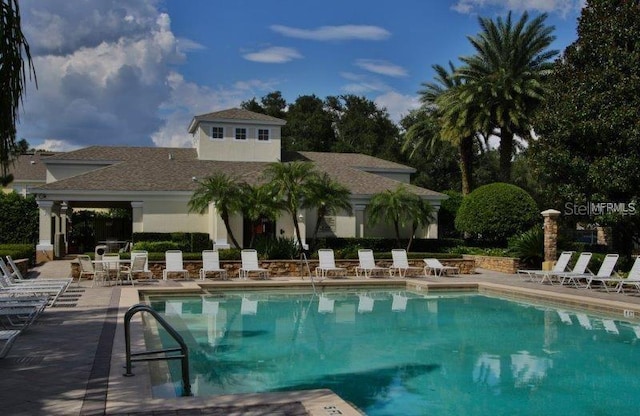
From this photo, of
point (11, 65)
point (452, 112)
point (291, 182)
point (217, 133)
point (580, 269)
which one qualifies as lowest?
point (580, 269)

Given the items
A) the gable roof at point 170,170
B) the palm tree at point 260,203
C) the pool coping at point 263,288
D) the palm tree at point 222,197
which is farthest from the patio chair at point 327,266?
the gable roof at point 170,170

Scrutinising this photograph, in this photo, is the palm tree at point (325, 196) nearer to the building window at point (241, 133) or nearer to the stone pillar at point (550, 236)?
the stone pillar at point (550, 236)

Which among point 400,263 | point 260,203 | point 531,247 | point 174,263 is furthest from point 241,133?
point 531,247

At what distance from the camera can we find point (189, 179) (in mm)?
33000

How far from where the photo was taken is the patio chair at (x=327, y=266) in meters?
23.1

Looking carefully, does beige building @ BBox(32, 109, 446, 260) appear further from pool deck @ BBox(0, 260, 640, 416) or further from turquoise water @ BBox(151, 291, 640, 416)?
pool deck @ BBox(0, 260, 640, 416)

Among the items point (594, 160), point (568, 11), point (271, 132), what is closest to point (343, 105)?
point (271, 132)

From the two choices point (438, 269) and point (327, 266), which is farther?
point (438, 269)

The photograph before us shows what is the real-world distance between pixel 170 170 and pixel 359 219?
1065cm

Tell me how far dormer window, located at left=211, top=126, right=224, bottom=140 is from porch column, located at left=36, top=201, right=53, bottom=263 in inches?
413

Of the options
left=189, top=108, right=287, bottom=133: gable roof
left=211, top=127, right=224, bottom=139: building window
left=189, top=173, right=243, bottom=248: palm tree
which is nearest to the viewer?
left=189, top=173, right=243, bottom=248: palm tree

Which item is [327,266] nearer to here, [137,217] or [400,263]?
[400,263]

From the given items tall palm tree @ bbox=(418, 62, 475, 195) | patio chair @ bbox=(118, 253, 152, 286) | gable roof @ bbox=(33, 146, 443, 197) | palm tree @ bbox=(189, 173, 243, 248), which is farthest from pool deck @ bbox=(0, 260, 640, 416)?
tall palm tree @ bbox=(418, 62, 475, 195)

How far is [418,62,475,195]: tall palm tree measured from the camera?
117 feet
